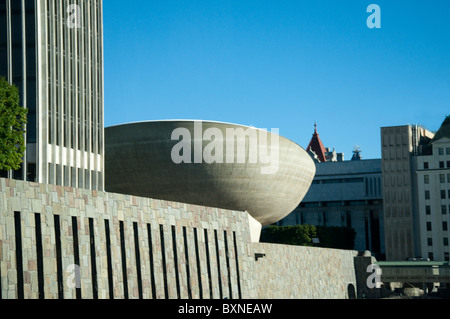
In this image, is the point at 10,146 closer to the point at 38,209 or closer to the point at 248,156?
the point at 38,209

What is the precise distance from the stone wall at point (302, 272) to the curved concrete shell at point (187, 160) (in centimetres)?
658

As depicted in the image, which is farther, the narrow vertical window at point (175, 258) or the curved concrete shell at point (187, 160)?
the curved concrete shell at point (187, 160)

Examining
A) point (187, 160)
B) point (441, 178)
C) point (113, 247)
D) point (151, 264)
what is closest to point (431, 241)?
point (441, 178)

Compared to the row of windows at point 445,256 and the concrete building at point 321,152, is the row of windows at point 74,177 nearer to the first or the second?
the row of windows at point 445,256

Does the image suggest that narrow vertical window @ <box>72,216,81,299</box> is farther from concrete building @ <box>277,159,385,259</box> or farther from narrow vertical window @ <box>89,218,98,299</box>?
concrete building @ <box>277,159,385,259</box>

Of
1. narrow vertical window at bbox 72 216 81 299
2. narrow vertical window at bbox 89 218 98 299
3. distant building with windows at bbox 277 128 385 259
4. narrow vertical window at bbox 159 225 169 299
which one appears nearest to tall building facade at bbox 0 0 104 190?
narrow vertical window at bbox 159 225 169 299

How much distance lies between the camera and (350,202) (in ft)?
371

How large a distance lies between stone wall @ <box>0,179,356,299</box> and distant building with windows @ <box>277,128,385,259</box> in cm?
6286

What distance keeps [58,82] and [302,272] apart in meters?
22.4

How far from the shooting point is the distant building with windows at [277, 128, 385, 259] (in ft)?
363

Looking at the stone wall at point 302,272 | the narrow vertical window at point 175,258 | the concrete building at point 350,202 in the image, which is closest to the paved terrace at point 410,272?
the stone wall at point 302,272

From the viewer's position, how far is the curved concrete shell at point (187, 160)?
55312 mm
